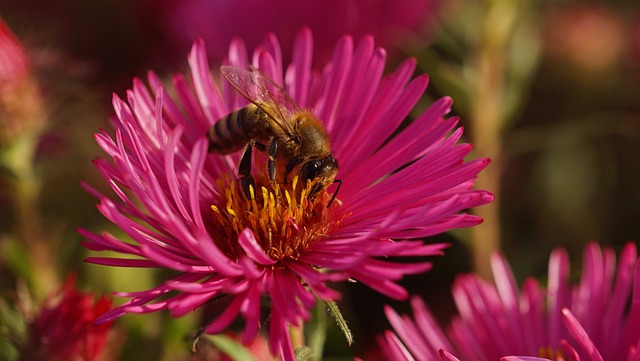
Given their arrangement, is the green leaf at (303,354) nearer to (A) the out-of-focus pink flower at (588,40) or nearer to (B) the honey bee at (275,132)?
(B) the honey bee at (275,132)

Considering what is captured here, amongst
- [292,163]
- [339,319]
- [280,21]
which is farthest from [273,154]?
[280,21]

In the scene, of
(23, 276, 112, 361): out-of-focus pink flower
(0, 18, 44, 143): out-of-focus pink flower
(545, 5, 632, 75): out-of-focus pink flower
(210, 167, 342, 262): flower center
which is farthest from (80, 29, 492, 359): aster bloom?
(545, 5, 632, 75): out-of-focus pink flower

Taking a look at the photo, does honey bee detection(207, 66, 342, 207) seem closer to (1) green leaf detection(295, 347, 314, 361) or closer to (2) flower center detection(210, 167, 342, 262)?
(2) flower center detection(210, 167, 342, 262)

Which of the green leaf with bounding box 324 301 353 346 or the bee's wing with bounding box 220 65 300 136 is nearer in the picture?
the green leaf with bounding box 324 301 353 346

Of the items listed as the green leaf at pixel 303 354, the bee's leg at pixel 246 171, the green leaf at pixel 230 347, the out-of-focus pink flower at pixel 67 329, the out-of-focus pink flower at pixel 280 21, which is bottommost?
the out-of-focus pink flower at pixel 67 329

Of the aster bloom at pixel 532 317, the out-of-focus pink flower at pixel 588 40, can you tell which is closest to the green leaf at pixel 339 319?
the aster bloom at pixel 532 317
